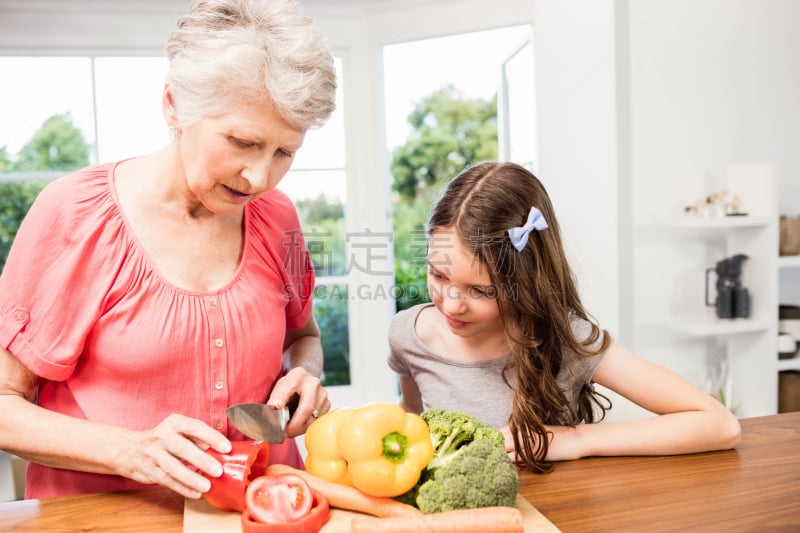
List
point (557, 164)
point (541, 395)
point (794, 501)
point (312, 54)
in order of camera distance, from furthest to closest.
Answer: point (557, 164) < point (541, 395) < point (312, 54) < point (794, 501)

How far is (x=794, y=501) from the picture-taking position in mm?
940

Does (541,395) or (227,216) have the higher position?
(227,216)

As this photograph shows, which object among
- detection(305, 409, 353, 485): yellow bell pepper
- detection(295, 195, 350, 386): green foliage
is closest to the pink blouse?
detection(305, 409, 353, 485): yellow bell pepper

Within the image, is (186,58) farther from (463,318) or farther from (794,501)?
(794,501)

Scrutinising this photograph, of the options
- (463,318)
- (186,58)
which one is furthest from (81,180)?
(463,318)

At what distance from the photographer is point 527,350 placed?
4.18ft

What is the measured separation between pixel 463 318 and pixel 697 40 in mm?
2213

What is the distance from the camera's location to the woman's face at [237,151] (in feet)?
3.32

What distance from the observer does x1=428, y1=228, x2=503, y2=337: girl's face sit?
1.26 m

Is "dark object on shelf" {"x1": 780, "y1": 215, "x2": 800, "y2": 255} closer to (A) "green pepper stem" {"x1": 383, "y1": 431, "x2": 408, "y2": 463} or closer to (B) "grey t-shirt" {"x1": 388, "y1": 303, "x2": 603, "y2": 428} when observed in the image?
(B) "grey t-shirt" {"x1": 388, "y1": 303, "x2": 603, "y2": 428}

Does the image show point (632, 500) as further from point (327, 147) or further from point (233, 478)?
point (327, 147)

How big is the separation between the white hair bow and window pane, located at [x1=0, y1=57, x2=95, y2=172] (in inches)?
93.9

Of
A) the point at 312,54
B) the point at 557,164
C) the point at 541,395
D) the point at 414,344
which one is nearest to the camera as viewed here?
the point at 312,54

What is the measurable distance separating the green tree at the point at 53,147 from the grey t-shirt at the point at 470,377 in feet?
7.02
